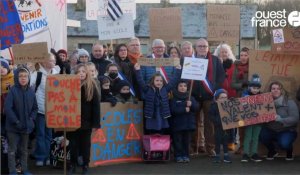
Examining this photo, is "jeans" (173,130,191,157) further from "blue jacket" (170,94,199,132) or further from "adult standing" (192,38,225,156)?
"adult standing" (192,38,225,156)

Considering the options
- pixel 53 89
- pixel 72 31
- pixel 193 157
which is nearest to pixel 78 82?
pixel 53 89

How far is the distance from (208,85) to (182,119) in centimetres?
85

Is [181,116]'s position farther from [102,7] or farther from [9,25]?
[102,7]

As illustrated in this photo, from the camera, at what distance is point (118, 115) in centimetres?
1046

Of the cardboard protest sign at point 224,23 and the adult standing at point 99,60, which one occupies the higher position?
the cardboard protest sign at point 224,23

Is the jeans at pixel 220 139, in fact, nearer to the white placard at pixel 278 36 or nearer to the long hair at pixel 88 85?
the white placard at pixel 278 36

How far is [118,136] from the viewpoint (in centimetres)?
1048

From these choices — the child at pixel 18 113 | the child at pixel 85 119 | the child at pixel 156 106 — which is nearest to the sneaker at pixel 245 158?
the child at pixel 156 106

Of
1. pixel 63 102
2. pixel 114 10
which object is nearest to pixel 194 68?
pixel 114 10

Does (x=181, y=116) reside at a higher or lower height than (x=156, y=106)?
lower

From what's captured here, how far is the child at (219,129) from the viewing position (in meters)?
10.5

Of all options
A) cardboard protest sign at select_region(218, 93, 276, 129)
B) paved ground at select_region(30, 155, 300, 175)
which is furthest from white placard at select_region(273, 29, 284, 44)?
paved ground at select_region(30, 155, 300, 175)

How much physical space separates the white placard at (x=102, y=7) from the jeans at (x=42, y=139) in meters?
3.66

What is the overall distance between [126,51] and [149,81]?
762mm
